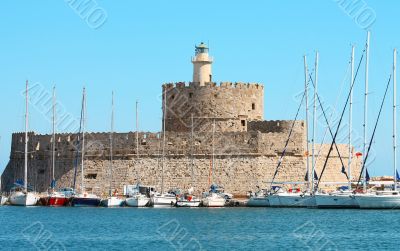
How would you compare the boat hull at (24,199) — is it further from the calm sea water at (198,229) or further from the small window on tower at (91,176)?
the small window on tower at (91,176)

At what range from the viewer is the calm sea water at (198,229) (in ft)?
102

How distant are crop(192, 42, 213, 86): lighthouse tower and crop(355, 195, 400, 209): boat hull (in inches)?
359

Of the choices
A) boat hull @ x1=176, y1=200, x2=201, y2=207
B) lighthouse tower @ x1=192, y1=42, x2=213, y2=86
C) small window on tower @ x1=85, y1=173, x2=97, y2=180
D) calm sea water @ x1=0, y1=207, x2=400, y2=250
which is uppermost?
lighthouse tower @ x1=192, y1=42, x2=213, y2=86

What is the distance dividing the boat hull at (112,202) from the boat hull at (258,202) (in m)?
4.89

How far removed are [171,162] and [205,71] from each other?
14.0 ft

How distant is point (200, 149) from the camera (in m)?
44.6

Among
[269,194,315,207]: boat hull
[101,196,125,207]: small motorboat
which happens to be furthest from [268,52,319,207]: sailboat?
Result: [101,196,125,207]: small motorboat

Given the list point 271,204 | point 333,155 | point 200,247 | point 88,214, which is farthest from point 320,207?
point 200,247

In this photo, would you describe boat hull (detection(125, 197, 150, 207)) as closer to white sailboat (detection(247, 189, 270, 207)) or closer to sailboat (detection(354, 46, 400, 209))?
white sailboat (detection(247, 189, 270, 207))

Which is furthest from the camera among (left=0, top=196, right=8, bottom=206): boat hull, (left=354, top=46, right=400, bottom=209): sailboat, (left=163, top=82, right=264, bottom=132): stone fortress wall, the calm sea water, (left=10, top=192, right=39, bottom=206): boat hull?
(left=0, top=196, right=8, bottom=206): boat hull

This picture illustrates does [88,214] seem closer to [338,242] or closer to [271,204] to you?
[271,204]

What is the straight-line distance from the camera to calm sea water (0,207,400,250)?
30984mm

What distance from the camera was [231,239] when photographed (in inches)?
1270

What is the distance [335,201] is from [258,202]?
2.94 metres
